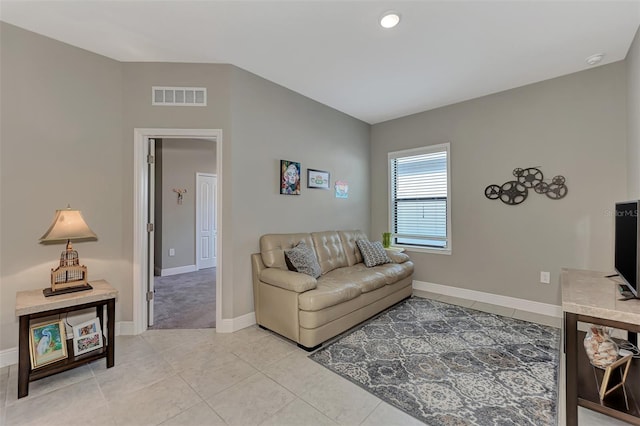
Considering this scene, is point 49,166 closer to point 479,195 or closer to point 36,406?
point 36,406

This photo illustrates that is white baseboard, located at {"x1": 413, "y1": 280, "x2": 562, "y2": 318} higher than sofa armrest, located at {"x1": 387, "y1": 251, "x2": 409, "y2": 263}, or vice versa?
sofa armrest, located at {"x1": 387, "y1": 251, "x2": 409, "y2": 263}

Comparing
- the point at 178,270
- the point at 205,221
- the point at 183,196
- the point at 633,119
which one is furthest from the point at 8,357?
the point at 633,119

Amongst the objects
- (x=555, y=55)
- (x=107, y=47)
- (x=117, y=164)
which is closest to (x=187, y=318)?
(x=117, y=164)

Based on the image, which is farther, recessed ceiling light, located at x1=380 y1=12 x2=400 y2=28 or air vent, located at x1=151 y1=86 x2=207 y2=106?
air vent, located at x1=151 y1=86 x2=207 y2=106

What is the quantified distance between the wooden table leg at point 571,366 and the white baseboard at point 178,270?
589cm

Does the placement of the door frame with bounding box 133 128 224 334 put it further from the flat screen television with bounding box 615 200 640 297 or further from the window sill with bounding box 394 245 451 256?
the flat screen television with bounding box 615 200 640 297

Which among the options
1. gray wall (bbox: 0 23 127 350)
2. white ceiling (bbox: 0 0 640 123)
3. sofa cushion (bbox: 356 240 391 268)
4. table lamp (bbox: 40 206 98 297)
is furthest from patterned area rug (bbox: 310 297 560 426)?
white ceiling (bbox: 0 0 640 123)

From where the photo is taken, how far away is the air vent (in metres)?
2.89

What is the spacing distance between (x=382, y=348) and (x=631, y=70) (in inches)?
139

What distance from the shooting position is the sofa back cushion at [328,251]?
3.49 metres

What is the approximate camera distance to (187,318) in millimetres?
3305

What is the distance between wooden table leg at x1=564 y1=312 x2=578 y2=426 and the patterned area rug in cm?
28

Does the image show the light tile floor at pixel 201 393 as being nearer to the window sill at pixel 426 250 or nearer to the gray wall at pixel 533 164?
the gray wall at pixel 533 164

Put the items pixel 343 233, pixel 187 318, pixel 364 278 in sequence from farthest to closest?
1. pixel 343 233
2. pixel 187 318
3. pixel 364 278
